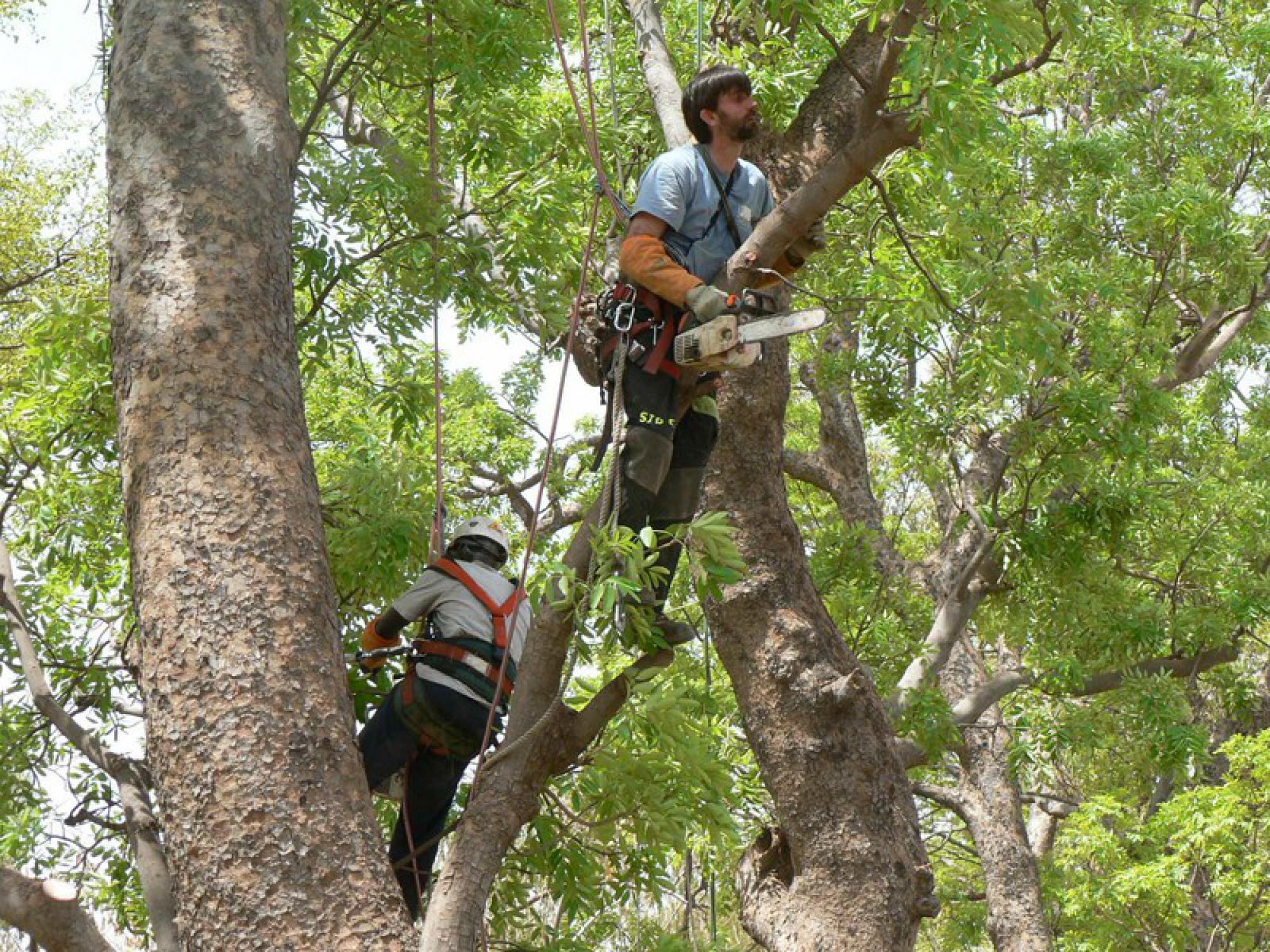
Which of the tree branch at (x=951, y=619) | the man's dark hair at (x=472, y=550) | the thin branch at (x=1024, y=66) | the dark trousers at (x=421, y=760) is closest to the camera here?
the dark trousers at (x=421, y=760)

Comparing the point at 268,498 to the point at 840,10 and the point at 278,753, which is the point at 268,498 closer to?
the point at 278,753

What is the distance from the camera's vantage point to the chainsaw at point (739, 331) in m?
3.72

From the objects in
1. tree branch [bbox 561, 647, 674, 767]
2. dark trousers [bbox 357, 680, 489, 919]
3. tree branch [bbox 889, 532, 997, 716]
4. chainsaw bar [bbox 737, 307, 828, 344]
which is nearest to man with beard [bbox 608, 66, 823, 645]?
chainsaw bar [bbox 737, 307, 828, 344]

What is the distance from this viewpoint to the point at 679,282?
12.9 feet

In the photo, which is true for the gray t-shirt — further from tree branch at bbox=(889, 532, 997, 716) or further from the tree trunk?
the tree trunk

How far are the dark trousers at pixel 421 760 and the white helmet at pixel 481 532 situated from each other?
64cm

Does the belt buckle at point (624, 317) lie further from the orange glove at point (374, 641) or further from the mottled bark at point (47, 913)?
the mottled bark at point (47, 913)

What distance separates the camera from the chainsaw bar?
3.69 meters

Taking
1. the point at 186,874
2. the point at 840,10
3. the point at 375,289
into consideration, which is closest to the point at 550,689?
the point at 186,874

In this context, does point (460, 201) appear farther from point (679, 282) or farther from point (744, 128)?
point (679, 282)

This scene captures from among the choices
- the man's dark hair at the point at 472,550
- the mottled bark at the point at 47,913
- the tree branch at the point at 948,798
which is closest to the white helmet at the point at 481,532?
the man's dark hair at the point at 472,550

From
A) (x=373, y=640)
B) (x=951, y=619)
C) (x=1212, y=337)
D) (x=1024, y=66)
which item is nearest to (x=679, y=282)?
(x=373, y=640)

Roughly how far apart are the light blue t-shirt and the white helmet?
4.21 feet

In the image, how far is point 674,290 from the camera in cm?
394
